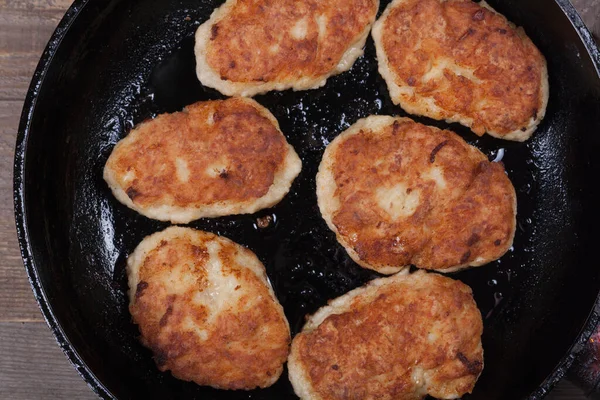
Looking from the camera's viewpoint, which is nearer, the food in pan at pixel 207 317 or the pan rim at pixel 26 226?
the pan rim at pixel 26 226

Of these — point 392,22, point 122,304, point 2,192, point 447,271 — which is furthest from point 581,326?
point 2,192

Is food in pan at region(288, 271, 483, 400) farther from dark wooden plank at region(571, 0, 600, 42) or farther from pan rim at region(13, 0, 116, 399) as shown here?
dark wooden plank at region(571, 0, 600, 42)

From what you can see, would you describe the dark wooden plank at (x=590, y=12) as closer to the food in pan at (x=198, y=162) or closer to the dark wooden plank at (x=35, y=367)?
the food in pan at (x=198, y=162)

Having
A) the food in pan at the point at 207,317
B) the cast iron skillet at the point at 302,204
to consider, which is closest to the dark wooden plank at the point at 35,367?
the cast iron skillet at the point at 302,204

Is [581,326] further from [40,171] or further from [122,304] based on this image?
[40,171]

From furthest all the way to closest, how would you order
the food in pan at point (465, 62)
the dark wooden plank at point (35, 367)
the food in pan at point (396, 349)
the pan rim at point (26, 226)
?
the dark wooden plank at point (35, 367) < the food in pan at point (465, 62) < the food in pan at point (396, 349) < the pan rim at point (26, 226)

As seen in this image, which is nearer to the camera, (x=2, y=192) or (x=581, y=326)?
(x=581, y=326)
